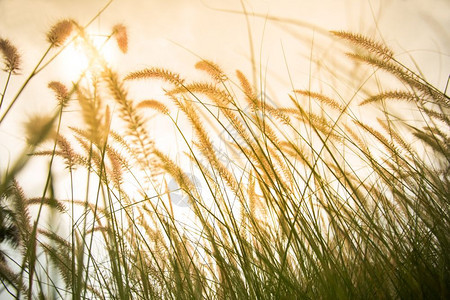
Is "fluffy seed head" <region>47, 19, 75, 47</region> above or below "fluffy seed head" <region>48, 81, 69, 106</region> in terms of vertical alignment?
above

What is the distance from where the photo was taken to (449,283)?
0.68m

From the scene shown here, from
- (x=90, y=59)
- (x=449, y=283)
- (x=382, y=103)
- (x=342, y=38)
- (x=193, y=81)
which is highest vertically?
(x=342, y=38)

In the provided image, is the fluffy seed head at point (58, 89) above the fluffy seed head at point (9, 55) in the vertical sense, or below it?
below

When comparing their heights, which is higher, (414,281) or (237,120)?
(237,120)

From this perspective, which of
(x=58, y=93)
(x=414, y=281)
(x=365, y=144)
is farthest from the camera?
(x=365, y=144)

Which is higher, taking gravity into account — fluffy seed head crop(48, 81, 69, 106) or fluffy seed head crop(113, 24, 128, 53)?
fluffy seed head crop(113, 24, 128, 53)

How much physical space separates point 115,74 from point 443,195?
984 millimetres

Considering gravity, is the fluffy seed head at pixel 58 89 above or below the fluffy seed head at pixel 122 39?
below

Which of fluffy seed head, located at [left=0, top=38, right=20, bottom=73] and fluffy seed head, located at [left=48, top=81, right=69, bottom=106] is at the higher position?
fluffy seed head, located at [left=0, top=38, right=20, bottom=73]

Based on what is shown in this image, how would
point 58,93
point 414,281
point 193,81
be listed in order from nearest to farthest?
1. point 414,281
2. point 58,93
3. point 193,81

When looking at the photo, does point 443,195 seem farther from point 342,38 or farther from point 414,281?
point 342,38

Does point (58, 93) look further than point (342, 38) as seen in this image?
No

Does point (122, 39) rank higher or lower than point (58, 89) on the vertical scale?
higher

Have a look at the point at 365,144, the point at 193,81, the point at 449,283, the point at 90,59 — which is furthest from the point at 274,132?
the point at 90,59
